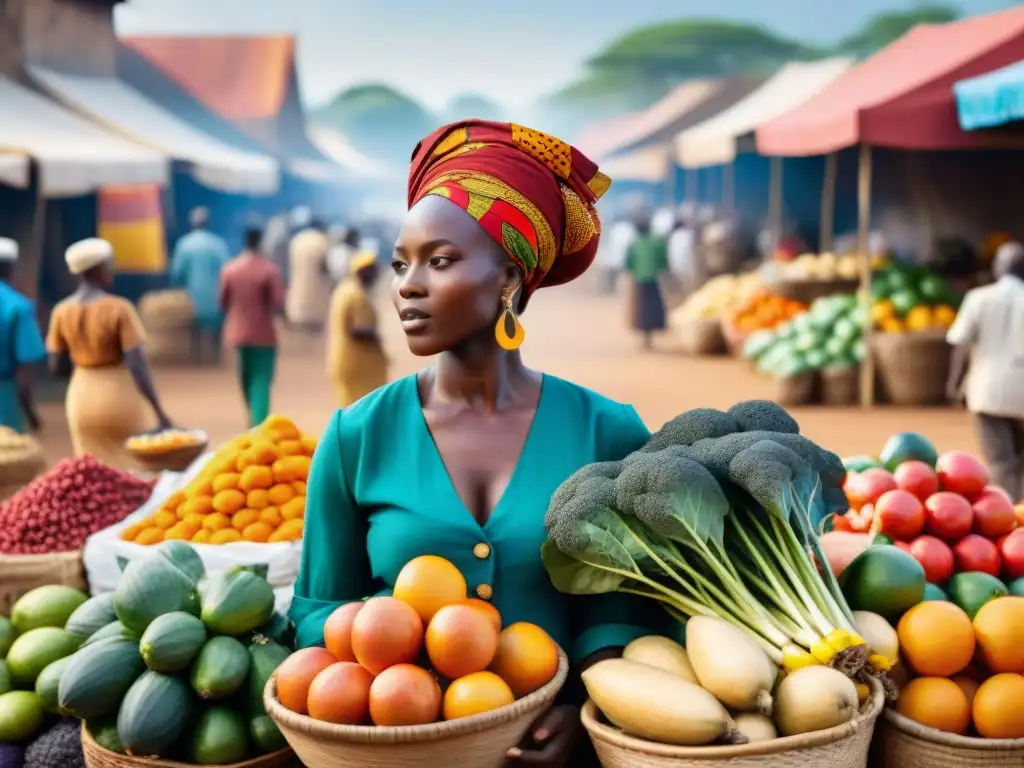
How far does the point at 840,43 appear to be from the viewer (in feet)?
248

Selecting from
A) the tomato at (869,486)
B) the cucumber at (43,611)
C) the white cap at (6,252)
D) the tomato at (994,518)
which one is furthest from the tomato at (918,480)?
the white cap at (6,252)

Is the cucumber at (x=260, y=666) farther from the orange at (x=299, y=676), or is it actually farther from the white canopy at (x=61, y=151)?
the white canopy at (x=61, y=151)

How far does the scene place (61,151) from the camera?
11773 millimetres

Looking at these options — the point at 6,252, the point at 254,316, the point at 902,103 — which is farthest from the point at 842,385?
the point at 6,252

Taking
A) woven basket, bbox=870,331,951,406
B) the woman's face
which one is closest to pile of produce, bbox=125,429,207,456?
the woman's face

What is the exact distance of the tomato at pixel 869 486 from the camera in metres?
3.02

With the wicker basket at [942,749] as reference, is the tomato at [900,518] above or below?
above

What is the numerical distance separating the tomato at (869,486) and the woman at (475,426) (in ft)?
3.17

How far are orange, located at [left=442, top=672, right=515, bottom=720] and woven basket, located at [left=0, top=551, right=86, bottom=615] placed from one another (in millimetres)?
2746

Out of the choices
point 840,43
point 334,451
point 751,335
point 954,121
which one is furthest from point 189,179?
point 840,43

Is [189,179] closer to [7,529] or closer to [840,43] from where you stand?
[7,529]

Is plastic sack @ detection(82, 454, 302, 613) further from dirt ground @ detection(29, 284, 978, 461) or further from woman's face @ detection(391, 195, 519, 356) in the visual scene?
dirt ground @ detection(29, 284, 978, 461)

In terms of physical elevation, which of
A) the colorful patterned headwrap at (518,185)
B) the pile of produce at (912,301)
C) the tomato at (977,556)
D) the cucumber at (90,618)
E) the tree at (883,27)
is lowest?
the cucumber at (90,618)

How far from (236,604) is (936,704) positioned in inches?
55.0
